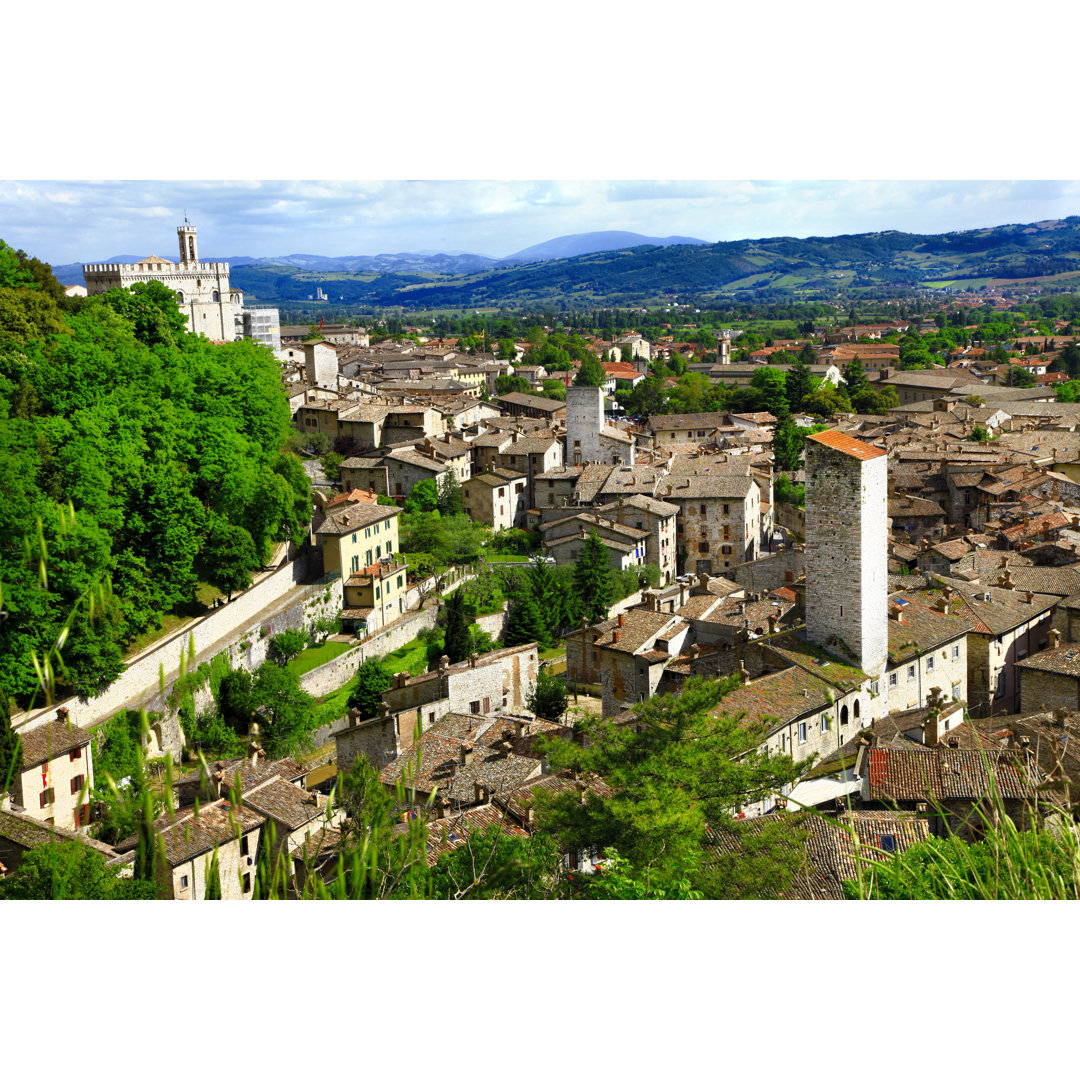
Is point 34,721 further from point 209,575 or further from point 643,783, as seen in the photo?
point 643,783

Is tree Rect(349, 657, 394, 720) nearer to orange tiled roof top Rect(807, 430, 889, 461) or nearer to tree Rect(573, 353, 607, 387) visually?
orange tiled roof top Rect(807, 430, 889, 461)

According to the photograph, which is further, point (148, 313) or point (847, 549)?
point (148, 313)

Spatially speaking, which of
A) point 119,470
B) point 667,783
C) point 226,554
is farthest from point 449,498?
point 667,783

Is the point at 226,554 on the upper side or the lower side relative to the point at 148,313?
lower

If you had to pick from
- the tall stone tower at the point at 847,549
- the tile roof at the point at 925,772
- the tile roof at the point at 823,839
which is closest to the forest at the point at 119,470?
the tile roof at the point at 823,839

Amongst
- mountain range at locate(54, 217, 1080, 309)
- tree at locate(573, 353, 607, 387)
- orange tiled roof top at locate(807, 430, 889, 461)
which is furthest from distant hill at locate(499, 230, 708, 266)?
orange tiled roof top at locate(807, 430, 889, 461)

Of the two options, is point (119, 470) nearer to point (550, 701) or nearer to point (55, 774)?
point (55, 774)
